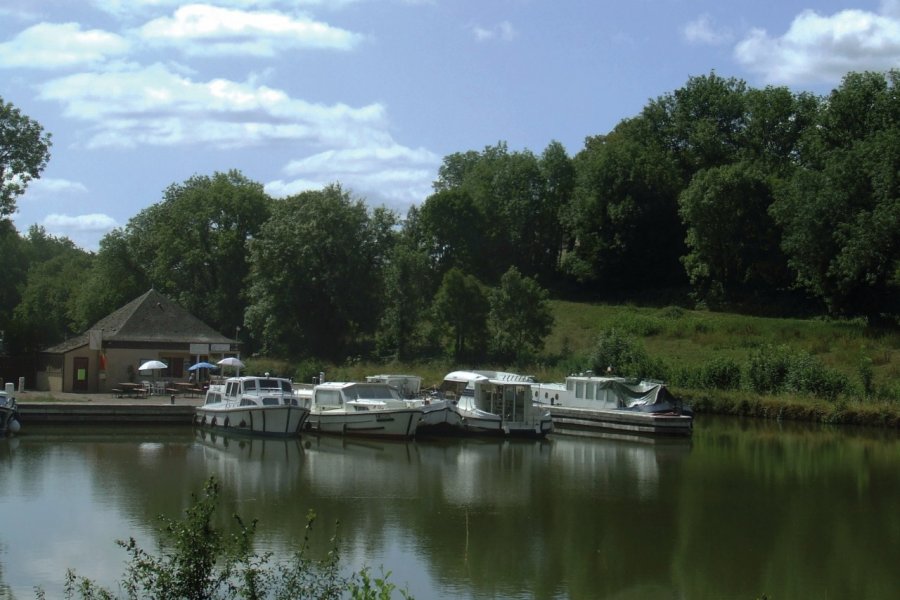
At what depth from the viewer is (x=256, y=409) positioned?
3862 centimetres

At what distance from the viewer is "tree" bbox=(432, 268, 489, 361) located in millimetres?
59281

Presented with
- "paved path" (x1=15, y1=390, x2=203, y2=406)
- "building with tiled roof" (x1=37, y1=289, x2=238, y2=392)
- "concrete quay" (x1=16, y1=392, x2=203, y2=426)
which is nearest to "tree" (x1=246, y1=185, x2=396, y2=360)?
"building with tiled roof" (x1=37, y1=289, x2=238, y2=392)

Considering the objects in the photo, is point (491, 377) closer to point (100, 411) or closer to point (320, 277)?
point (100, 411)

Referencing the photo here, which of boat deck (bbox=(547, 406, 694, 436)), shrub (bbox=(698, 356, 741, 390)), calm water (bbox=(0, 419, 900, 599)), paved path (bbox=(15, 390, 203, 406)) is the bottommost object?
calm water (bbox=(0, 419, 900, 599))

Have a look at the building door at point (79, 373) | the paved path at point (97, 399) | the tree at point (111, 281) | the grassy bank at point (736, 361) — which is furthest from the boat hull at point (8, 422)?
the tree at point (111, 281)

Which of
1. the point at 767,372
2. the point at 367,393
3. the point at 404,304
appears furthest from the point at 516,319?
the point at 367,393

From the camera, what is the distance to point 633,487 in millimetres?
28578

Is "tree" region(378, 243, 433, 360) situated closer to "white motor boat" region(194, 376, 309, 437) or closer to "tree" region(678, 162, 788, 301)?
"tree" region(678, 162, 788, 301)

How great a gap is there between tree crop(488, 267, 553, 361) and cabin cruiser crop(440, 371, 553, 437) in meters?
16.1

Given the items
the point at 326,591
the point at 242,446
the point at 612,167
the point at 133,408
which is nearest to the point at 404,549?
the point at 326,591

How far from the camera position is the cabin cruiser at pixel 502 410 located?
3953 cm

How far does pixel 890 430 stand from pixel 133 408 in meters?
29.4

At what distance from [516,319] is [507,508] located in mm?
33313

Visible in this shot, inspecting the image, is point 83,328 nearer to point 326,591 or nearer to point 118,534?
point 118,534
